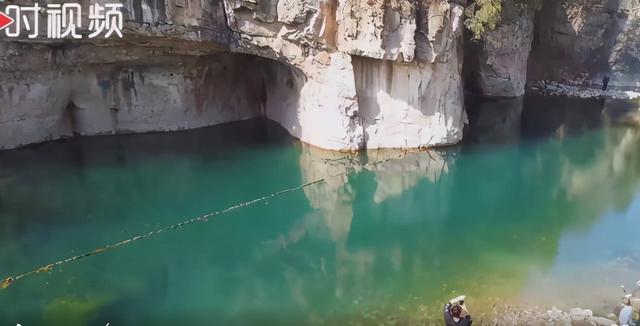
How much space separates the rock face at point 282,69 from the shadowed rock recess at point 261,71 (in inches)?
1.4

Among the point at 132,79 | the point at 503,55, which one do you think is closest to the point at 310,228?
the point at 132,79

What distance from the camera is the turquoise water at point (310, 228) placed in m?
10.8

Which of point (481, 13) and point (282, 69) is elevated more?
point (481, 13)

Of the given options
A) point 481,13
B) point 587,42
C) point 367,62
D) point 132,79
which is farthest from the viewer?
point 587,42

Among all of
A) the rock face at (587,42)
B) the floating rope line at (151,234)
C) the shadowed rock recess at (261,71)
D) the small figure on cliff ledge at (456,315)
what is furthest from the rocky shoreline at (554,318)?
the rock face at (587,42)

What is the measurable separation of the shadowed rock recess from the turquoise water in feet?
2.73

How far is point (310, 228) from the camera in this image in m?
14.2

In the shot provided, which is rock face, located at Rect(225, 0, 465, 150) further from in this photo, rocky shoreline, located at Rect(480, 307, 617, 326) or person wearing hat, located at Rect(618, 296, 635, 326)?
person wearing hat, located at Rect(618, 296, 635, 326)

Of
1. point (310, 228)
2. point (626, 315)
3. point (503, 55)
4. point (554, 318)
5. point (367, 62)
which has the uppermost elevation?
point (503, 55)

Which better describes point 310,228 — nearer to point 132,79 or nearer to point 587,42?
point 132,79

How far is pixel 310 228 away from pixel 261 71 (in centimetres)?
1032

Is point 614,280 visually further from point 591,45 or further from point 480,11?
point 591,45

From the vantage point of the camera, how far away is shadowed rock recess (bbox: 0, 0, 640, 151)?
1750 cm

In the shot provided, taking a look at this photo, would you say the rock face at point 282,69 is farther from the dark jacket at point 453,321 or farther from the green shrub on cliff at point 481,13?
the dark jacket at point 453,321
